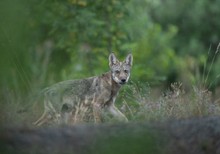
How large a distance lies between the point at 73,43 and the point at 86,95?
23.3 ft

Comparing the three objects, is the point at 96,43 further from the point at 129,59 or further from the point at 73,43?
the point at 129,59

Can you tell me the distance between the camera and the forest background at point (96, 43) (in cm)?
435

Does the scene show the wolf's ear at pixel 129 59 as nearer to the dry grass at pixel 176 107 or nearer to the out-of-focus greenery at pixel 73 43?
the out-of-focus greenery at pixel 73 43

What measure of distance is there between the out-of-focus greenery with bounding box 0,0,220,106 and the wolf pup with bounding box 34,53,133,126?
39 centimetres

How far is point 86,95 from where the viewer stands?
11414 millimetres

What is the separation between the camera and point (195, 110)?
9.30m

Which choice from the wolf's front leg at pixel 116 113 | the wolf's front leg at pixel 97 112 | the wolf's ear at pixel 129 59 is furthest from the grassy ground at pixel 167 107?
the wolf's ear at pixel 129 59

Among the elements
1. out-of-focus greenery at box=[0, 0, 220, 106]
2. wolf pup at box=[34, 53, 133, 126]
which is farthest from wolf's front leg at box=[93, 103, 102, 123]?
out-of-focus greenery at box=[0, 0, 220, 106]

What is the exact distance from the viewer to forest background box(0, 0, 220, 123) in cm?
435

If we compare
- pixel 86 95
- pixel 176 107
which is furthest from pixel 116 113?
pixel 86 95

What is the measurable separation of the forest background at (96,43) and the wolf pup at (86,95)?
0.29 m

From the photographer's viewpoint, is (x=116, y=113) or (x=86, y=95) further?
(x=86, y=95)

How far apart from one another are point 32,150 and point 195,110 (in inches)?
153

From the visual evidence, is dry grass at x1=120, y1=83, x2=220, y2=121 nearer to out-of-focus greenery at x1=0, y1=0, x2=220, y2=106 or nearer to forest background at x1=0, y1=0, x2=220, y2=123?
forest background at x1=0, y1=0, x2=220, y2=123
